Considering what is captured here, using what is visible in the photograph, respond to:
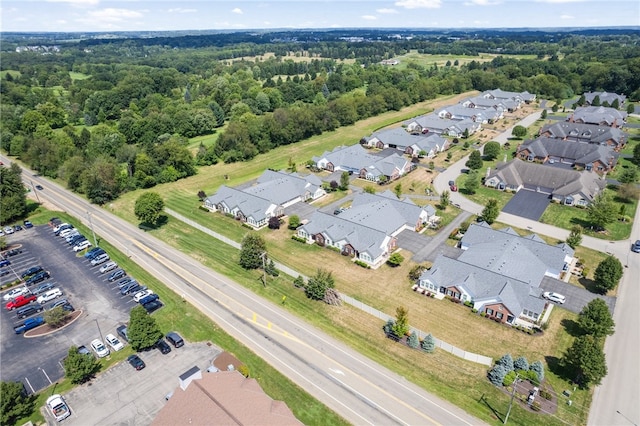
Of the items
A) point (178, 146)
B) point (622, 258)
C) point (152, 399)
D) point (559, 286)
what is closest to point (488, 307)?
point (559, 286)

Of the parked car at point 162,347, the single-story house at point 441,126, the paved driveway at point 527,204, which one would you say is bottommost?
the parked car at point 162,347

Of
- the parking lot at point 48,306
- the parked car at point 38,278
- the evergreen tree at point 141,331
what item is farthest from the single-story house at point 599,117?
the parked car at point 38,278

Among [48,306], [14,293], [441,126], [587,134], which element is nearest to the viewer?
[48,306]

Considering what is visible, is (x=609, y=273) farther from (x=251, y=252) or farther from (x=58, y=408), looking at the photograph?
(x=58, y=408)

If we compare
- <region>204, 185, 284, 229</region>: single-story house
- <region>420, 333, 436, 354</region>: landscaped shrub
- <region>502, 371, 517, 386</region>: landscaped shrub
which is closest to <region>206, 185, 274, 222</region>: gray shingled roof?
<region>204, 185, 284, 229</region>: single-story house

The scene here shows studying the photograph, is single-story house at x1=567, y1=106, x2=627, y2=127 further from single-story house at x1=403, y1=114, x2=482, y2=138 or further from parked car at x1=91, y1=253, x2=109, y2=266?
parked car at x1=91, y1=253, x2=109, y2=266

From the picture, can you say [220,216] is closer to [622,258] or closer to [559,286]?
[559,286]

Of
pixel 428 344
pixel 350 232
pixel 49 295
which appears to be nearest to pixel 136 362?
pixel 49 295

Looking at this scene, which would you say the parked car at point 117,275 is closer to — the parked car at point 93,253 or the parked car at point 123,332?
the parked car at point 93,253
